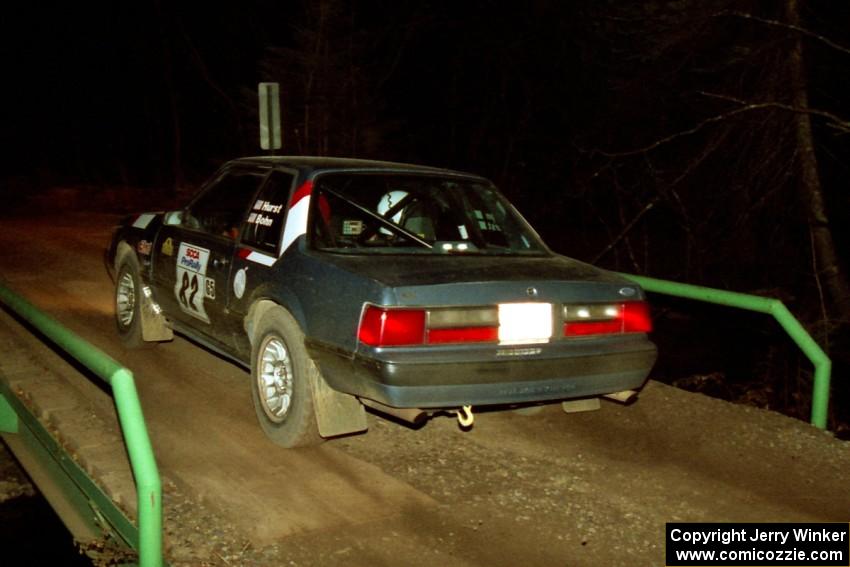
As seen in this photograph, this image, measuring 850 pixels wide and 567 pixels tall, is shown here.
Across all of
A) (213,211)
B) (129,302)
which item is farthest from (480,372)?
(129,302)

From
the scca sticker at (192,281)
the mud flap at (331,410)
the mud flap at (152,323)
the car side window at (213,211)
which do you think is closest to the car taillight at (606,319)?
the mud flap at (331,410)

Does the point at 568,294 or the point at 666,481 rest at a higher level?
the point at 568,294

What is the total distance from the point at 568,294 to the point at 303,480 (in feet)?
5.80

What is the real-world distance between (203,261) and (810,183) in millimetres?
7579

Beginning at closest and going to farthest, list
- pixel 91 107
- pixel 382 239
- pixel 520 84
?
pixel 382 239
pixel 520 84
pixel 91 107

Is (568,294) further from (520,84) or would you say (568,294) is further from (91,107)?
(91,107)

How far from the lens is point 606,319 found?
480 centimetres

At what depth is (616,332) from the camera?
191 inches

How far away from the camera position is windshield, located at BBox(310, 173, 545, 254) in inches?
209

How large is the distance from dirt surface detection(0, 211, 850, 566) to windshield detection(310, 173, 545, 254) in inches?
48.6

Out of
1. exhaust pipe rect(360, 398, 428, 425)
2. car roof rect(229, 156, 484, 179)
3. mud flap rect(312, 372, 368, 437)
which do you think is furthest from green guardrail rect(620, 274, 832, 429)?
mud flap rect(312, 372, 368, 437)

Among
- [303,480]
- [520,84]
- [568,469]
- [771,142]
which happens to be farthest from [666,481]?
[520,84]

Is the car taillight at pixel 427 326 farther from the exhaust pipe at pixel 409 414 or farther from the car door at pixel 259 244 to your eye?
the car door at pixel 259 244

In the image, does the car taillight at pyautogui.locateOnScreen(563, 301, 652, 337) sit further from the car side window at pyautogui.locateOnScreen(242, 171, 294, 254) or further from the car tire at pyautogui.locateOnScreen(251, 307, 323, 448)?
the car side window at pyautogui.locateOnScreen(242, 171, 294, 254)
